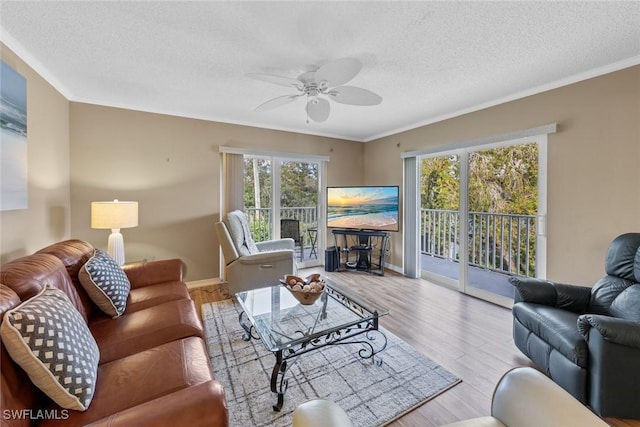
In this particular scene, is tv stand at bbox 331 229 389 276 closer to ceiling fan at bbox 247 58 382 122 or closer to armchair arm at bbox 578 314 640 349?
ceiling fan at bbox 247 58 382 122

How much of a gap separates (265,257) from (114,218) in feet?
5.28

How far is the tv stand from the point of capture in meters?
4.35

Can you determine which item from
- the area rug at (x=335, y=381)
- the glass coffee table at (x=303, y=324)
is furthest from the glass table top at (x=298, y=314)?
the area rug at (x=335, y=381)

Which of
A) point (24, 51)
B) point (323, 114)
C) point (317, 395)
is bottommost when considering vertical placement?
point (317, 395)

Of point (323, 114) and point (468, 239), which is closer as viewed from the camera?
point (323, 114)

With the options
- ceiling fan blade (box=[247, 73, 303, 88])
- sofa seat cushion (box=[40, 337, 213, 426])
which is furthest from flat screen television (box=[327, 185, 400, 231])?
sofa seat cushion (box=[40, 337, 213, 426])

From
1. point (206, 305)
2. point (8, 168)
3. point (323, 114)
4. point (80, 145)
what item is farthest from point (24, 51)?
point (206, 305)

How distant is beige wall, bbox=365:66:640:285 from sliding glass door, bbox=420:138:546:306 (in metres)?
0.16

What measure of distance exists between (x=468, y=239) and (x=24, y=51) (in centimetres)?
479

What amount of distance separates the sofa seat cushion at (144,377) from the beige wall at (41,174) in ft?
5.00

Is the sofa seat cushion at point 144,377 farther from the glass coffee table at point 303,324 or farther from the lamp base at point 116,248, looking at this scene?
the lamp base at point 116,248

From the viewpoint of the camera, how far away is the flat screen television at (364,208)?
421 centimetres

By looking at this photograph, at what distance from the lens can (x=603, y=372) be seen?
4.66 feet

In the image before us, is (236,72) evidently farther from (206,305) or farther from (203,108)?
(206,305)
